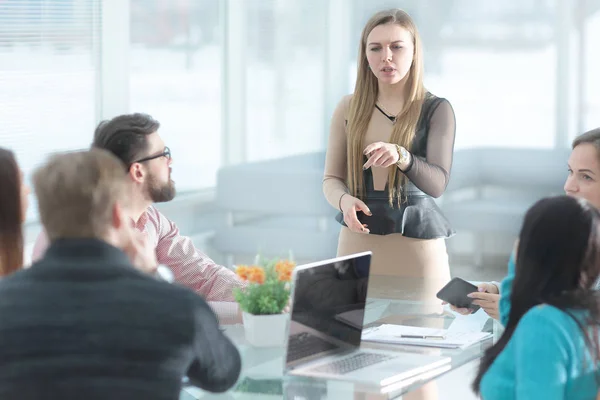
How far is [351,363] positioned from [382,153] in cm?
86

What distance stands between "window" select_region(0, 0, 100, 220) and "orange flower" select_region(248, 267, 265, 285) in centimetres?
268

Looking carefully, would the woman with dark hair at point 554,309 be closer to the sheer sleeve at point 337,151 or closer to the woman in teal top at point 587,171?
the woman in teal top at point 587,171

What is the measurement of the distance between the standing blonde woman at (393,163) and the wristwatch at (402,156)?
38mm

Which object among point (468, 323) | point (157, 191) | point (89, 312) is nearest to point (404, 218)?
point (468, 323)

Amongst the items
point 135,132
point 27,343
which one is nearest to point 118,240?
point 27,343

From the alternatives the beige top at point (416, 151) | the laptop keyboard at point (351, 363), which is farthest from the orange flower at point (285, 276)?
the beige top at point (416, 151)

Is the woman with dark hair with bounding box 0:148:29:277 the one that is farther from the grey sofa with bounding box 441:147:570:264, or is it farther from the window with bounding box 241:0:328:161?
the grey sofa with bounding box 441:147:570:264

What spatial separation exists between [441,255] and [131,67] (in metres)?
3.34

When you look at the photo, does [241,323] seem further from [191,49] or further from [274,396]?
[191,49]

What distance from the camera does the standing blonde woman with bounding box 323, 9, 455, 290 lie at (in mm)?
3053

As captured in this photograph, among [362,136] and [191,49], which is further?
[191,49]

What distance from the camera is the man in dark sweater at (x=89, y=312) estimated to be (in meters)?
1.47

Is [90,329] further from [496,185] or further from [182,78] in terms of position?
[496,185]

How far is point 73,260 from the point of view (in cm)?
152
